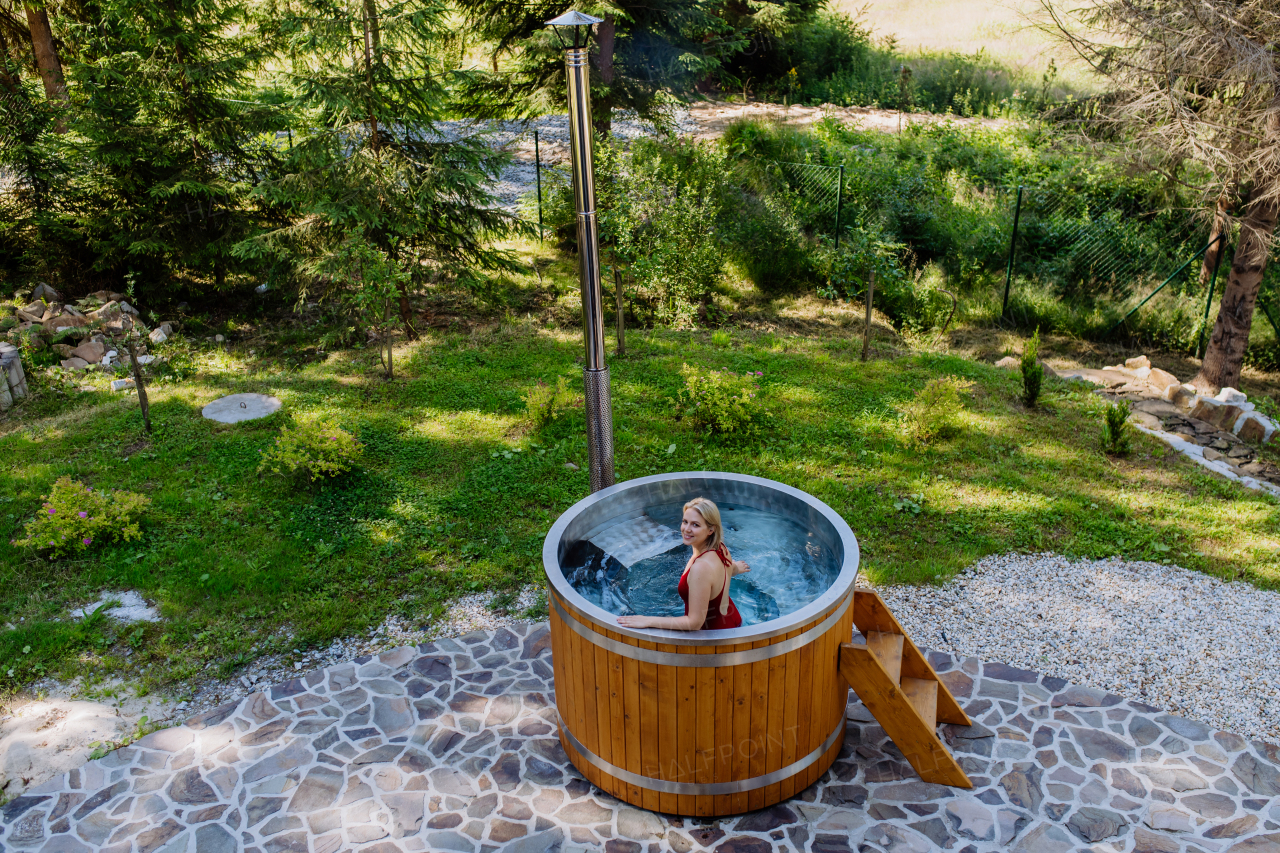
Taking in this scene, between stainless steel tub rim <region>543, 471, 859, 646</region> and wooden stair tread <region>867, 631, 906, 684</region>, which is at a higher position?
stainless steel tub rim <region>543, 471, 859, 646</region>

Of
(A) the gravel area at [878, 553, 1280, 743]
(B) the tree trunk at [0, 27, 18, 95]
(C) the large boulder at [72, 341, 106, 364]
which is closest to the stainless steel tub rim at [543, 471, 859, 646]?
(A) the gravel area at [878, 553, 1280, 743]

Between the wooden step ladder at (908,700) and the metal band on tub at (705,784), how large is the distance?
0.35 metres

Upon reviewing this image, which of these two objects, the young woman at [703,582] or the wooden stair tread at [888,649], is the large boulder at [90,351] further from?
the wooden stair tread at [888,649]

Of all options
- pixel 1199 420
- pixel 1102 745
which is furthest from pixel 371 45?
pixel 1199 420

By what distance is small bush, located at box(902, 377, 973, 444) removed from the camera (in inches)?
319

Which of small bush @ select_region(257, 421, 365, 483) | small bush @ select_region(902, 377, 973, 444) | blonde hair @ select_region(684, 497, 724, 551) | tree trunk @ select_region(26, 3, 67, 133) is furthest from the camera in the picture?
tree trunk @ select_region(26, 3, 67, 133)

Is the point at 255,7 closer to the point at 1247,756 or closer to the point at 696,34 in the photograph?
the point at 696,34

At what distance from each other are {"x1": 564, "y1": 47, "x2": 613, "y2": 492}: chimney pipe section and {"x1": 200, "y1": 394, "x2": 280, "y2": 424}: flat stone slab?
5.11 m

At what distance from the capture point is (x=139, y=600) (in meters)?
6.04

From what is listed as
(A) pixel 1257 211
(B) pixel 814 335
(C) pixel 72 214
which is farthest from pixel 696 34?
(C) pixel 72 214

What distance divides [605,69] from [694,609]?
1137cm

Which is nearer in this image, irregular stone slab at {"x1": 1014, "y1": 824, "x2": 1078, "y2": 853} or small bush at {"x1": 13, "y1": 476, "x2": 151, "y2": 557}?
irregular stone slab at {"x1": 1014, "y1": 824, "x2": 1078, "y2": 853}

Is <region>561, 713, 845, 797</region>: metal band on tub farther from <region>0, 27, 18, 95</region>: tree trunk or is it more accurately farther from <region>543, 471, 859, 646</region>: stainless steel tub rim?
<region>0, 27, 18, 95</region>: tree trunk

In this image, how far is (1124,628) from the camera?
566 cm
